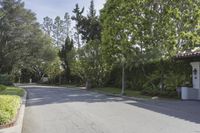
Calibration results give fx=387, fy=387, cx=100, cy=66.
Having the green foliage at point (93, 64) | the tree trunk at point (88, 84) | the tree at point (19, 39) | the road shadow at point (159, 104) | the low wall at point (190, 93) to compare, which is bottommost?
the road shadow at point (159, 104)

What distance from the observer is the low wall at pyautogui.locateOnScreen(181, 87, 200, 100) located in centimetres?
2548

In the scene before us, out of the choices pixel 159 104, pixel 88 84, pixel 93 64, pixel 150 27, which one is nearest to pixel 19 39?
pixel 93 64

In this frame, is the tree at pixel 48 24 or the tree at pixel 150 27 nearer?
the tree at pixel 150 27

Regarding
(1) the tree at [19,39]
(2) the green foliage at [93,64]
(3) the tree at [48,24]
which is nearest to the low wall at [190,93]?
(2) the green foliage at [93,64]

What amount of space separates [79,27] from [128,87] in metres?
20.6

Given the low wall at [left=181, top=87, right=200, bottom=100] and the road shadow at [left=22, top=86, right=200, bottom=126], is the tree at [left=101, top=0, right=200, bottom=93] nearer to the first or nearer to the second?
the road shadow at [left=22, top=86, right=200, bottom=126]

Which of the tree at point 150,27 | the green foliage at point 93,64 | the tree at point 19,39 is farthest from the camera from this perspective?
the tree at point 19,39

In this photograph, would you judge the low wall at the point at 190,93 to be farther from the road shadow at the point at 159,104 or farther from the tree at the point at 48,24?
the tree at the point at 48,24

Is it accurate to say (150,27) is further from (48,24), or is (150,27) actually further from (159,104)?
(48,24)

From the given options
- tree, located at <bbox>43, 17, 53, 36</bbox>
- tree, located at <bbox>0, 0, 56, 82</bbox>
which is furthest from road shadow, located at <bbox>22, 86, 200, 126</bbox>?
tree, located at <bbox>43, 17, 53, 36</bbox>

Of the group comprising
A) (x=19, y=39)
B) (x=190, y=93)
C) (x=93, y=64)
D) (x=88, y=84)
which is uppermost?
(x=19, y=39)

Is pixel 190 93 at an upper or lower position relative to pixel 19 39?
lower

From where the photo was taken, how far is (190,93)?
83.9 feet

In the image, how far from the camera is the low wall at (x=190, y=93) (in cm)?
2548
